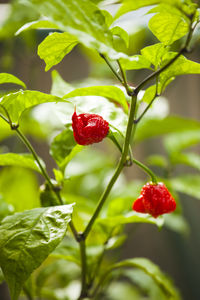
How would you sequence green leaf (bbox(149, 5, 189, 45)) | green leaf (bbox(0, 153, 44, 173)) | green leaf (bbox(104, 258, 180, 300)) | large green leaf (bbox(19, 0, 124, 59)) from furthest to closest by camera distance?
green leaf (bbox(104, 258, 180, 300)) → green leaf (bbox(0, 153, 44, 173)) → green leaf (bbox(149, 5, 189, 45)) → large green leaf (bbox(19, 0, 124, 59))

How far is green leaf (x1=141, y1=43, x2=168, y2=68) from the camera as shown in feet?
1.47

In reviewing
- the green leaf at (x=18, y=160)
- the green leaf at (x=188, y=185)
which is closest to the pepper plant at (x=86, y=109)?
the green leaf at (x=18, y=160)

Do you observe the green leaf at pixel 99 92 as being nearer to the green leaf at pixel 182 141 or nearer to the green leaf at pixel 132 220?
the green leaf at pixel 132 220

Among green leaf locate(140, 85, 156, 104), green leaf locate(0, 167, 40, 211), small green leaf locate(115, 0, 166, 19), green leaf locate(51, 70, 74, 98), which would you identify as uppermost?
small green leaf locate(115, 0, 166, 19)

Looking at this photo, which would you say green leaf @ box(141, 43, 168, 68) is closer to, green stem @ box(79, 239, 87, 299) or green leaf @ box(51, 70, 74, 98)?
green leaf @ box(51, 70, 74, 98)

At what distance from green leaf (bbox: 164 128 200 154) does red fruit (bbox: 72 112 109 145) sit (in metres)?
0.57

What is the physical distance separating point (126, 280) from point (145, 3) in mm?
1448

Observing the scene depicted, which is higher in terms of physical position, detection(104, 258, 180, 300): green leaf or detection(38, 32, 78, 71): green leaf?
detection(38, 32, 78, 71): green leaf

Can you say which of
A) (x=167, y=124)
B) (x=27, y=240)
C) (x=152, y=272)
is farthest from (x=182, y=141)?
(x=27, y=240)

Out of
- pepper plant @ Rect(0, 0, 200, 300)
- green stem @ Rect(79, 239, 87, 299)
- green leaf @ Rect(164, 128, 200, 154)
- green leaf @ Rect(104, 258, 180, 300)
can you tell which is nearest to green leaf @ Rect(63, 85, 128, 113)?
pepper plant @ Rect(0, 0, 200, 300)

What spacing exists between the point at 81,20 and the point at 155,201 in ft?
0.88

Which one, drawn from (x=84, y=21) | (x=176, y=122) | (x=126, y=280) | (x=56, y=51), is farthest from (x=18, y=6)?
(x=126, y=280)

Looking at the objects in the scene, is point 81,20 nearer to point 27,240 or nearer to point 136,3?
point 136,3

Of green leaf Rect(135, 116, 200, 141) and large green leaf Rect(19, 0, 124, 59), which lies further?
green leaf Rect(135, 116, 200, 141)
